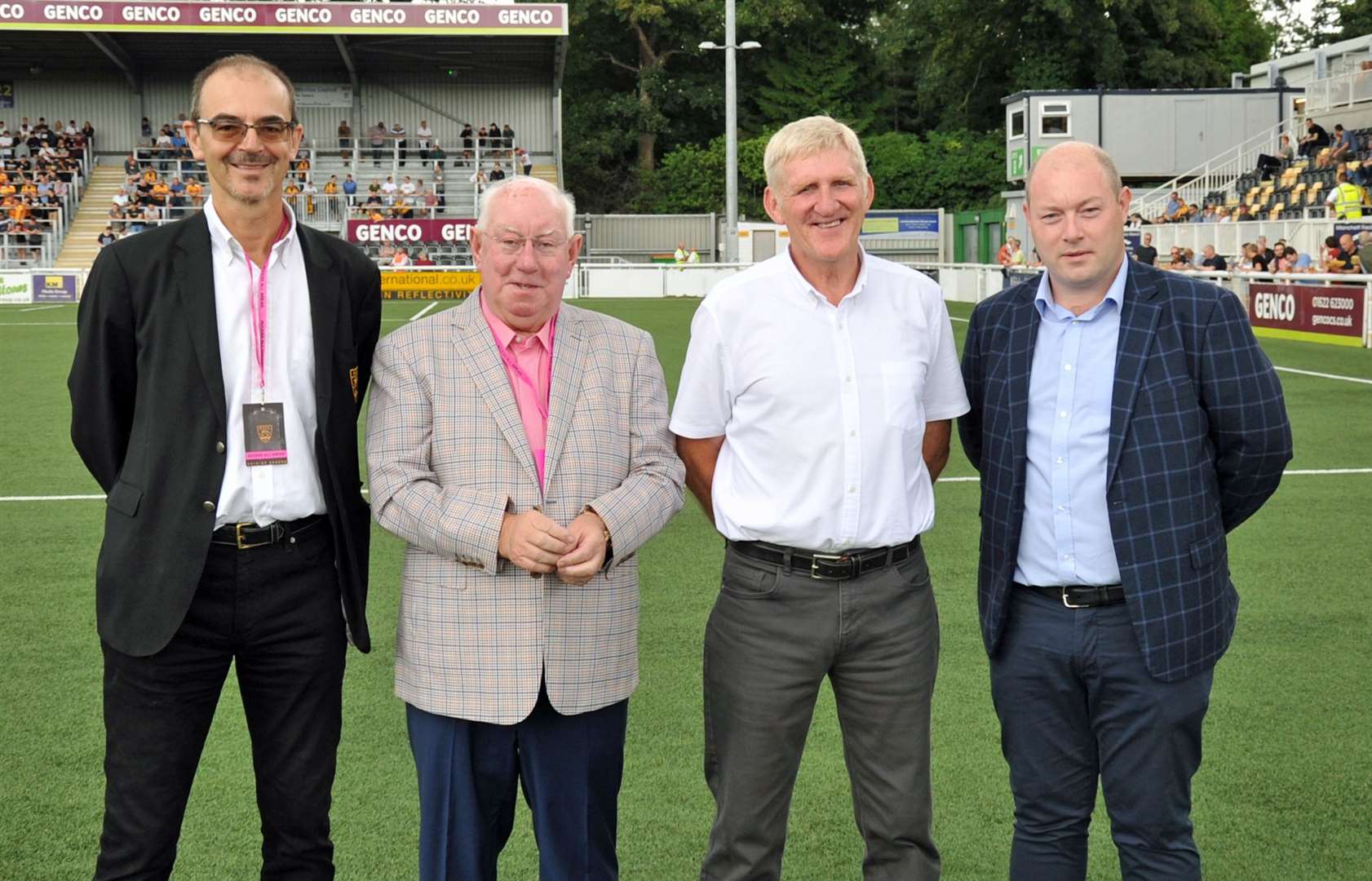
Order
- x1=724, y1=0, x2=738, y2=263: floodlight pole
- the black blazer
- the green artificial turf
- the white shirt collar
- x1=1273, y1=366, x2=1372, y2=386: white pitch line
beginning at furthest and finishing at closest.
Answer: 1. x1=724, y1=0, x2=738, y2=263: floodlight pole
2. x1=1273, y1=366, x2=1372, y2=386: white pitch line
3. the green artificial turf
4. the white shirt collar
5. the black blazer

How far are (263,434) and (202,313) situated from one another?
0.91ft

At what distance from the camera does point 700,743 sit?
4727mm

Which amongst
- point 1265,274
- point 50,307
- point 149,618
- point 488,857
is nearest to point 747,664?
point 488,857

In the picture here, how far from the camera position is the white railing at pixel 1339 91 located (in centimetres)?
3088

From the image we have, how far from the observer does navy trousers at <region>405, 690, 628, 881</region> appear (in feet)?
10.1

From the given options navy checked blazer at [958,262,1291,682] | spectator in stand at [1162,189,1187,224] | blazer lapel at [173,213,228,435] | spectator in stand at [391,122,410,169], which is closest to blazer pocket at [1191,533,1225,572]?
navy checked blazer at [958,262,1291,682]

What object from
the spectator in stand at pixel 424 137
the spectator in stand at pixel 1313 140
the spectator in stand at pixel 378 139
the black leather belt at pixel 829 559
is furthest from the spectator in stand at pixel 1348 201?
the spectator in stand at pixel 378 139

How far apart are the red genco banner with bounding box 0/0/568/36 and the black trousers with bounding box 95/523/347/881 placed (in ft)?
119

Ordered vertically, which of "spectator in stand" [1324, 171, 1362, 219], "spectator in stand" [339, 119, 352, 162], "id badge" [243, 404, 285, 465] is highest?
"spectator in stand" [339, 119, 352, 162]

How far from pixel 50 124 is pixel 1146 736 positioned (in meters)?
45.3

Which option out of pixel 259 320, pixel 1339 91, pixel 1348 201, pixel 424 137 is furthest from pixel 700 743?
pixel 424 137

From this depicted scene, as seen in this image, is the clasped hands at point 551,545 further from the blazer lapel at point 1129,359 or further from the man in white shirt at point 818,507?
the blazer lapel at point 1129,359

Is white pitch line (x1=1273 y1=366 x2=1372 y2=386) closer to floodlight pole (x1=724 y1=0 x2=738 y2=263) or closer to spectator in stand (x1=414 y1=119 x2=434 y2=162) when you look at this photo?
floodlight pole (x1=724 y1=0 x2=738 y2=263)

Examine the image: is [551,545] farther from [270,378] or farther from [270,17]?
[270,17]
